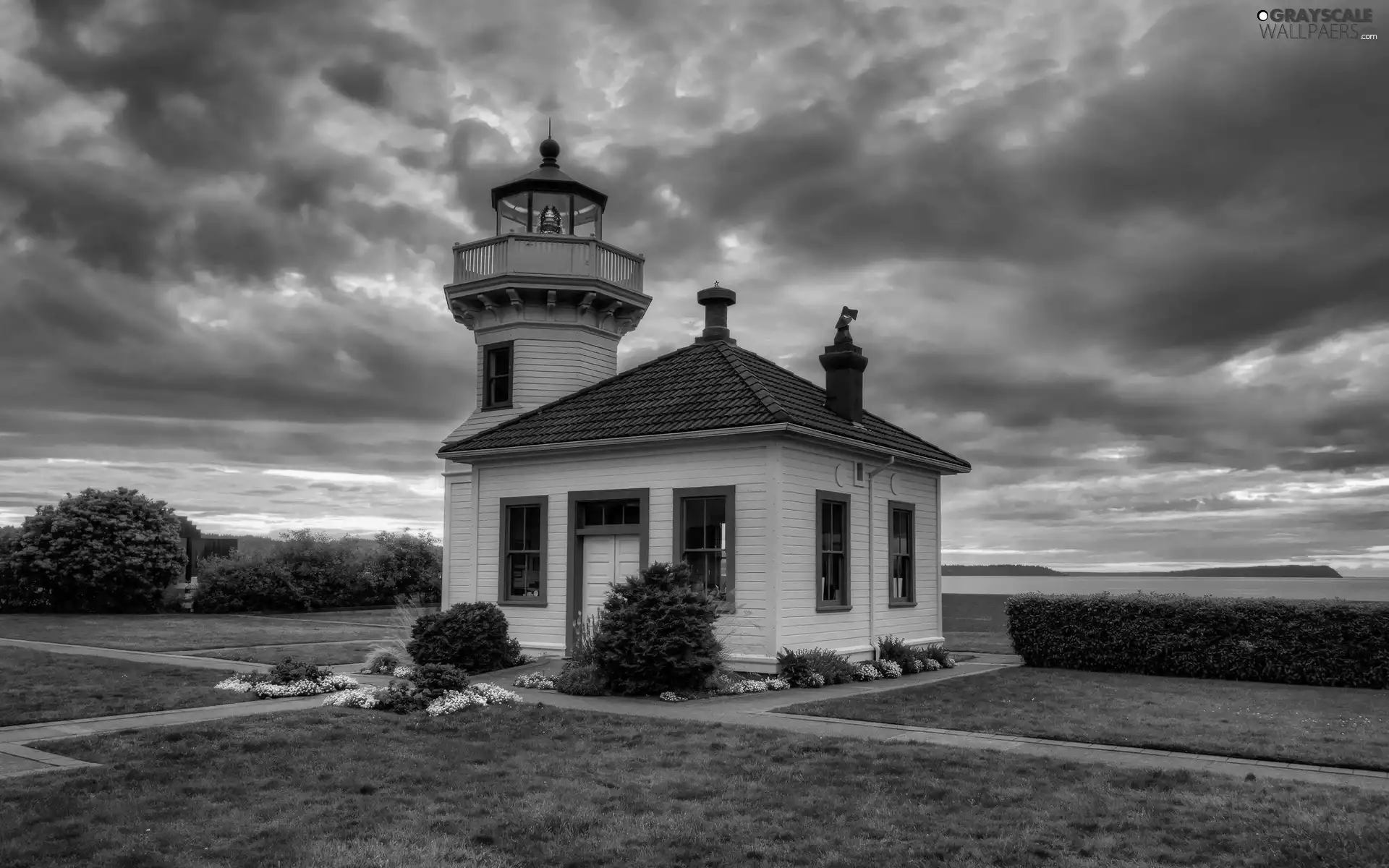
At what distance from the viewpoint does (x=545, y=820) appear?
6906 millimetres

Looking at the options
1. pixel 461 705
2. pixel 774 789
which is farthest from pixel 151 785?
pixel 774 789

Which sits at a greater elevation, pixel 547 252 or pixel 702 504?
pixel 547 252

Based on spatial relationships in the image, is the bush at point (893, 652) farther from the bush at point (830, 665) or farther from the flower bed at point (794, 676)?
the bush at point (830, 665)

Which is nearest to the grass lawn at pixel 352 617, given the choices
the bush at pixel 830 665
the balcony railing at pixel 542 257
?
the balcony railing at pixel 542 257

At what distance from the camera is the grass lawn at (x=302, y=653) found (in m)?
18.5

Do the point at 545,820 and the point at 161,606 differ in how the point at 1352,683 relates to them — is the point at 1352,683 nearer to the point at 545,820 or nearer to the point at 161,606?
the point at 545,820

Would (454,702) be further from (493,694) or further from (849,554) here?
(849,554)

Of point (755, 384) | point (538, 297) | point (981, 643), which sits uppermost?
point (538, 297)

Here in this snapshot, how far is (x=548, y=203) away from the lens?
73.4 ft

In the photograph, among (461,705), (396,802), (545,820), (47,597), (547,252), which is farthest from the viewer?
(47,597)

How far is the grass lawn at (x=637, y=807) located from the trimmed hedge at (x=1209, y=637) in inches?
357

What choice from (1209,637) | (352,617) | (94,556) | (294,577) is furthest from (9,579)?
(1209,637)

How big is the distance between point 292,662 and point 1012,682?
10.2m

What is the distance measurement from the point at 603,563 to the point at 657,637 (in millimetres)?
3706
